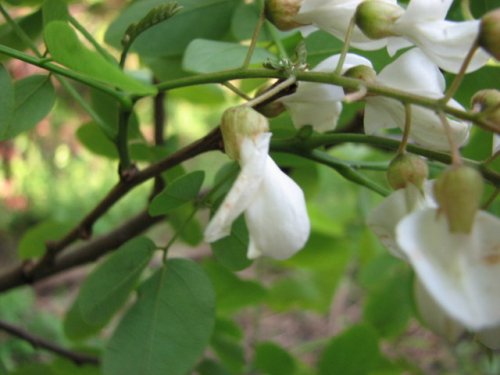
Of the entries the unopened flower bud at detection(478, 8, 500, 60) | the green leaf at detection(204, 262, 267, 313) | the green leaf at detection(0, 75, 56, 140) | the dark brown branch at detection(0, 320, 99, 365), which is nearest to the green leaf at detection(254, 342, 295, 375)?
the green leaf at detection(204, 262, 267, 313)

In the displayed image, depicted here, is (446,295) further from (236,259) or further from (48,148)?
(48,148)

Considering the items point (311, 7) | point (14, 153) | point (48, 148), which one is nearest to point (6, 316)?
point (14, 153)

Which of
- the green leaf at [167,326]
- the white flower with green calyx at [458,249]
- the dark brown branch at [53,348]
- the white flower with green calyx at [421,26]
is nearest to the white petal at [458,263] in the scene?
the white flower with green calyx at [458,249]

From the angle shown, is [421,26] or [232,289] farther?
[232,289]

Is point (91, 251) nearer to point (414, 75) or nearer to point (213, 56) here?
point (213, 56)

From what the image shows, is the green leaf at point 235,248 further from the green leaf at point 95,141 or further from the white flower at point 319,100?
the green leaf at point 95,141

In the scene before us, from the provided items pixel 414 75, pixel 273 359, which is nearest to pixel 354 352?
pixel 273 359

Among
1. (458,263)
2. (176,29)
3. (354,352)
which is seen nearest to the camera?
(458,263)
